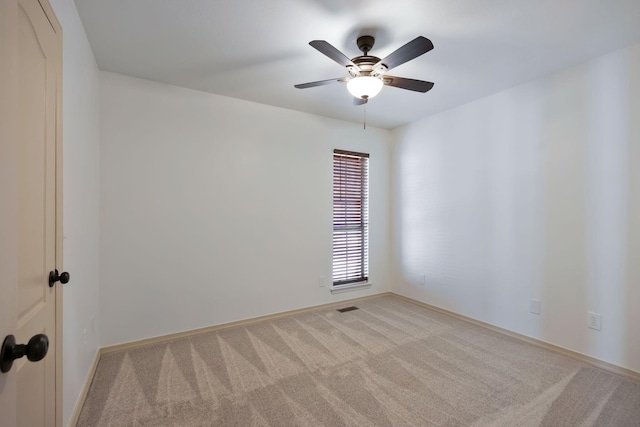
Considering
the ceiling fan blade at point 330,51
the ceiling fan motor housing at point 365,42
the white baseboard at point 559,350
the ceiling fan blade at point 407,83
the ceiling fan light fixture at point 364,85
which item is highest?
the ceiling fan motor housing at point 365,42

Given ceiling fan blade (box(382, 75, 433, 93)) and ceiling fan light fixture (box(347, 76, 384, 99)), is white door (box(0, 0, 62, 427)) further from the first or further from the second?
ceiling fan blade (box(382, 75, 433, 93))

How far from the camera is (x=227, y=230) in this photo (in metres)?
3.10

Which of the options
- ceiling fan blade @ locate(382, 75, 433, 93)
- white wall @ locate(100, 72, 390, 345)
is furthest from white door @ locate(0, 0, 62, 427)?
ceiling fan blade @ locate(382, 75, 433, 93)

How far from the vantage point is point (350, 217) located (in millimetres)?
4016

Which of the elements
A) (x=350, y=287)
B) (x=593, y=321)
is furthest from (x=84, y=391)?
(x=593, y=321)

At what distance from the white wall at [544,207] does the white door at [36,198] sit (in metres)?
3.46

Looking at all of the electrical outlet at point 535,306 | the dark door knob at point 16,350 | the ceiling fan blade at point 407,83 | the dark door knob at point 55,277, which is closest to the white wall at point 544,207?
the electrical outlet at point 535,306

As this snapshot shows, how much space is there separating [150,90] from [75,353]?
89.9 inches

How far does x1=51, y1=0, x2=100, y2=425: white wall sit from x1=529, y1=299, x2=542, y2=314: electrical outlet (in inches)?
144

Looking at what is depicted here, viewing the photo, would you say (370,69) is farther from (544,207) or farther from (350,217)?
(350,217)

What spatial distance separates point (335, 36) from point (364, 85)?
449 mm

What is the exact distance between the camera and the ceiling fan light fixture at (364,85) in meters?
1.97

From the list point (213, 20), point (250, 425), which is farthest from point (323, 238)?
point (213, 20)

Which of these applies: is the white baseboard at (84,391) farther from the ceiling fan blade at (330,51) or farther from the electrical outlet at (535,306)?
the electrical outlet at (535,306)
